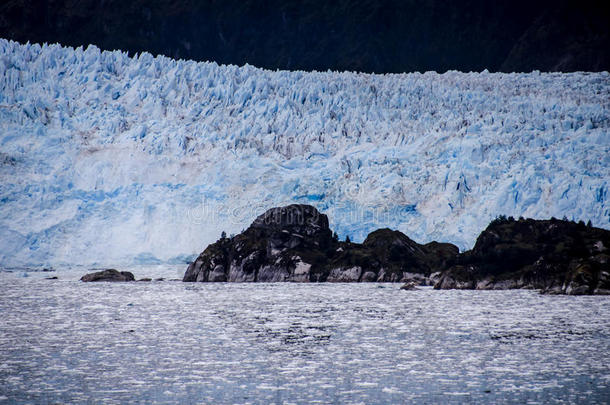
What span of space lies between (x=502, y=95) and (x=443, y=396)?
29.9 m

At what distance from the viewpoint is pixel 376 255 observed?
101 ft

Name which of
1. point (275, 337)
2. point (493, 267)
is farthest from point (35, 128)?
point (275, 337)

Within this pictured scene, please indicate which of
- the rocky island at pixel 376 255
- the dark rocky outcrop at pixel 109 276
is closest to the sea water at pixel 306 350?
the rocky island at pixel 376 255

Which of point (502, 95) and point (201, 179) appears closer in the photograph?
point (201, 179)

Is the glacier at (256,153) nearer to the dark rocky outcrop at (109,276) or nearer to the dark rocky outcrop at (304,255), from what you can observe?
the dark rocky outcrop at (109,276)

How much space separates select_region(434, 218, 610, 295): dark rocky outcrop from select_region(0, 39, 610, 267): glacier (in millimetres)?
2186

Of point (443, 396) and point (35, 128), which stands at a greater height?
point (35, 128)

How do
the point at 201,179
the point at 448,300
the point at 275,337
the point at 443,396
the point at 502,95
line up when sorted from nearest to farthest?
the point at 443,396 → the point at 275,337 → the point at 448,300 → the point at 201,179 → the point at 502,95

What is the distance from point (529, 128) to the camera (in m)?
32.7

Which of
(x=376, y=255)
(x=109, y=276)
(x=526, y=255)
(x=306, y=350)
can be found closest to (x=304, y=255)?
(x=376, y=255)

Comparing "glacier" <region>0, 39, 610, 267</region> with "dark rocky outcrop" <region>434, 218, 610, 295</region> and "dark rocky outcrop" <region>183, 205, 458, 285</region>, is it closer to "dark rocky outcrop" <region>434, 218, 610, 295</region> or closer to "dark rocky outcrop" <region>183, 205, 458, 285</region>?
"dark rocky outcrop" <region>183, 205, 458, 285</region>

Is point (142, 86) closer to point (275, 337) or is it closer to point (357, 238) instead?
point (357, 238)

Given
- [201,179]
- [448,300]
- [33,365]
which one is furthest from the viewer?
[201,179]

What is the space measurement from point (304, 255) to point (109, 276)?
27.5 ft
